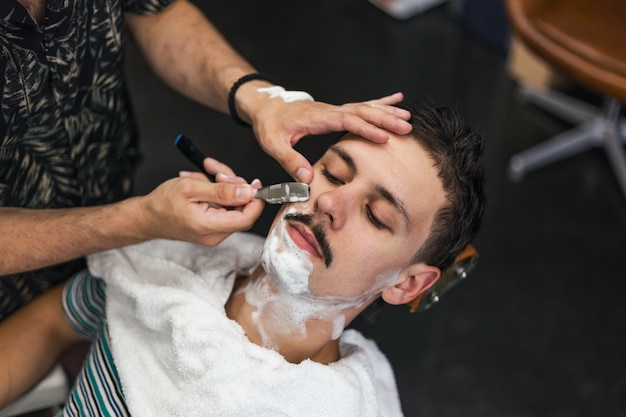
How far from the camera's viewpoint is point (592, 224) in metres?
2.59

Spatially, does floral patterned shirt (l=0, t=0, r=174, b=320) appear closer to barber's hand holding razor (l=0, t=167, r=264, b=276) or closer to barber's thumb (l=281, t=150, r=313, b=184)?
barber's hand holding razor (l=0, t=167, r=264, b=276)

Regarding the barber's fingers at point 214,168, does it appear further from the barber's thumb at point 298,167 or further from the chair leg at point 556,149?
the chair leg at point 556,149

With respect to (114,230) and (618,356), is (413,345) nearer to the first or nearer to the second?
(618,356)

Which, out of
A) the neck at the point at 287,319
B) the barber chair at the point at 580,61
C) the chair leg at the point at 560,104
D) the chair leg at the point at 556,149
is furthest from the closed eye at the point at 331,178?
the chair leg at the point at 560,104

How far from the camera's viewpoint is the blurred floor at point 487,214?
216 cm

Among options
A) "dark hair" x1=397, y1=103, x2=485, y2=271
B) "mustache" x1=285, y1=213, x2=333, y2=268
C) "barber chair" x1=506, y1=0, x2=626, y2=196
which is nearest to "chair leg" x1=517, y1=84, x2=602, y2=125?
"barber chair" x1=506, y1=0, x2=626, y2=196

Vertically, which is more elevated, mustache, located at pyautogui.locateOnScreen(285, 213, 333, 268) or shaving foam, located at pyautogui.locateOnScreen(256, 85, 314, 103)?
shaving foam, located at pyautogui.locateOnScreen(256, 85, 314, 103)

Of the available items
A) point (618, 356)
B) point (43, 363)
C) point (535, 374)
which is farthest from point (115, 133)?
point (618, 356)

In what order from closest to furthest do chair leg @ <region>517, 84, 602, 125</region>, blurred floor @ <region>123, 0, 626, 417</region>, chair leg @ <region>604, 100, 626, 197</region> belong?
blurred floor @ <region>123, 0, 626, 417</region> → chair leg @ <region>604, 100, 626, 197</region> → chair leg @ <region>517, 84, 602, 125</region>

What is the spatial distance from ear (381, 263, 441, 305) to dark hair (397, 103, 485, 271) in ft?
0.06

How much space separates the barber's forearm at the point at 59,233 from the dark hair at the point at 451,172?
476 mm

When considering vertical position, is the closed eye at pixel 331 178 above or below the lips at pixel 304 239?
above

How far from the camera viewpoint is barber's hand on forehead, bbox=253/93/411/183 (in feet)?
3.95

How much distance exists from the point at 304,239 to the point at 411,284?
23 centimetres
